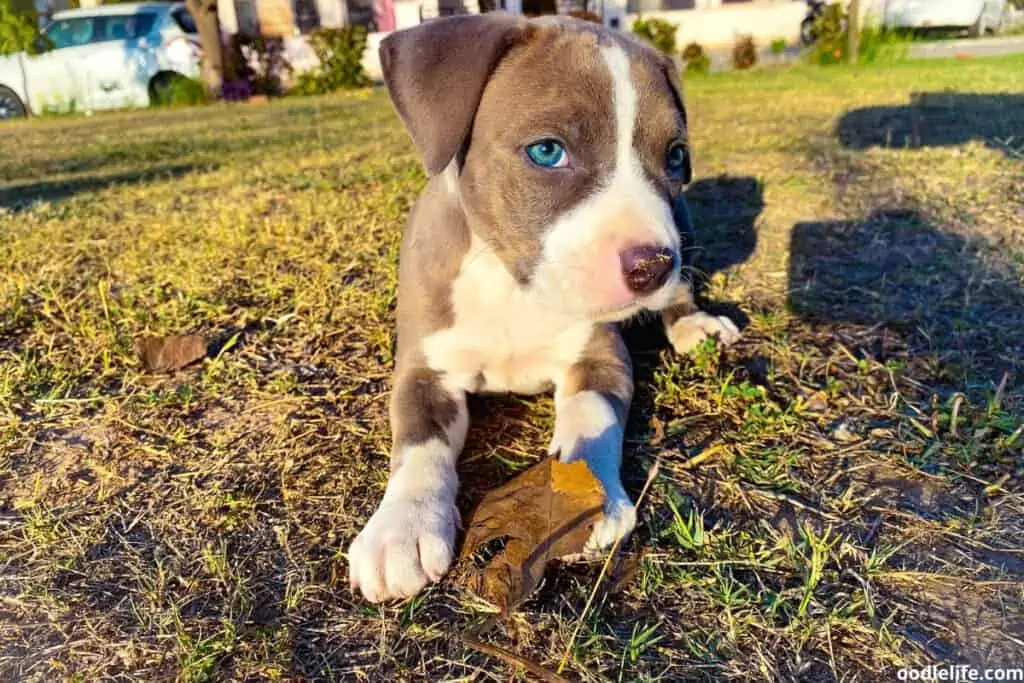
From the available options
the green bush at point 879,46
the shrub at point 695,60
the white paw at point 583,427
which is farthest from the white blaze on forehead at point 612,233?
the green bush at point 879,46

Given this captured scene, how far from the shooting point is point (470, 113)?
216 cm

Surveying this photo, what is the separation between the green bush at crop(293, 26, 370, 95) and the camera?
618 inches

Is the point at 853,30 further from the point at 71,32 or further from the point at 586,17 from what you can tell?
the point at 71,32

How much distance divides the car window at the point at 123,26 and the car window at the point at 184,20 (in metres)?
0.45

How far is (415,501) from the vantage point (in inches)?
73.9

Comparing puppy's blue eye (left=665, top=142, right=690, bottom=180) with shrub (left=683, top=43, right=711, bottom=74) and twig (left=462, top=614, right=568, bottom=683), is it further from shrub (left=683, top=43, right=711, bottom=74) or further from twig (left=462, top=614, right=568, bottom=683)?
shrub (left=683, top=43, right=711, bottom=74)

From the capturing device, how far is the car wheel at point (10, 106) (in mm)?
13914

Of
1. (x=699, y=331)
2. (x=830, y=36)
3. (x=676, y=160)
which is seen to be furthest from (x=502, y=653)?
(x=830, y=36)

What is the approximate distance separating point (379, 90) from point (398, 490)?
14.4m

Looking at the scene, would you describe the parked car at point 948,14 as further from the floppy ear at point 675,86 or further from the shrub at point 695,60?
the floppy ear at point 675,86

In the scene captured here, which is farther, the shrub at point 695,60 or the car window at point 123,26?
the shrub at point 695,60

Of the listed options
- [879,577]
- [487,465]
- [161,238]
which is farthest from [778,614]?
[161,238]

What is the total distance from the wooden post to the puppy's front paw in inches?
658

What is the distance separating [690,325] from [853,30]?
15.9 metres
